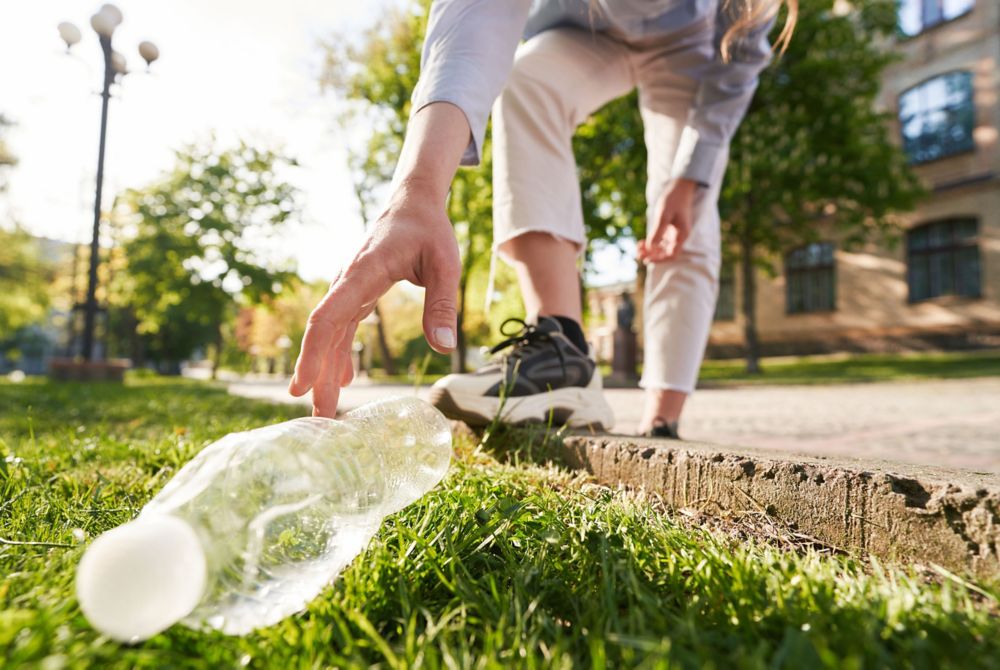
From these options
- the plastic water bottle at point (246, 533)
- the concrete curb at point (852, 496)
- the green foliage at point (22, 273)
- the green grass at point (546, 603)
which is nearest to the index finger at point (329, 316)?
the plastic water bottle at point (246, 533)

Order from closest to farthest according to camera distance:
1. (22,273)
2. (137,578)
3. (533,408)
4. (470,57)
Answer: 1. (137,578)
2. (470,57)
3. (533,408)
4. (22,273)

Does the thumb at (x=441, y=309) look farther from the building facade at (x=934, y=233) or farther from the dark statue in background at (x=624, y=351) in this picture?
the building facade at (x=934, y=233)

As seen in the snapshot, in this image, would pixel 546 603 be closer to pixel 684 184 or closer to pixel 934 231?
pixel 684 184

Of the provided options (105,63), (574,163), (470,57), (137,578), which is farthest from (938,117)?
(137,578)

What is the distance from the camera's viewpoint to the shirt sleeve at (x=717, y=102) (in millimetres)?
2463

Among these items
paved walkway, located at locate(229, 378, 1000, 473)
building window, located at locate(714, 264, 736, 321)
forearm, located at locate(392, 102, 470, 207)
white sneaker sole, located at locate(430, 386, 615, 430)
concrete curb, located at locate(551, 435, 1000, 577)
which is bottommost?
paved walkway, located at locate(229, 378, 1000, 473)

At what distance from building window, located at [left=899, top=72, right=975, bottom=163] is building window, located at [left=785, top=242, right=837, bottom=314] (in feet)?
14.8

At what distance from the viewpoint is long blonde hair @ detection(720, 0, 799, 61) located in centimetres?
224

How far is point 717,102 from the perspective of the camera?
2533 mm

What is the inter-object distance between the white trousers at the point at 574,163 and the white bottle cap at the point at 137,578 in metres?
1.88

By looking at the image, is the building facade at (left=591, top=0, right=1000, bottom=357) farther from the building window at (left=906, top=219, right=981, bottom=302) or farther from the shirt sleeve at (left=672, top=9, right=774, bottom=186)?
the shirt sleeve at (left=672, top=9, right=774, bottom=186)

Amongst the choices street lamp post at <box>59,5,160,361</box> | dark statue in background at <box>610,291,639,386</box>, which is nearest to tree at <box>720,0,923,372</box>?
dark statue in background at <box>610,291,639,386</box>

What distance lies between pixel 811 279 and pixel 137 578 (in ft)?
91.9

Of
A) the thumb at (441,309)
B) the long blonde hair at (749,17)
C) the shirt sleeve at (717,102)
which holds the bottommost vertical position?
the thumb at (441,309)
